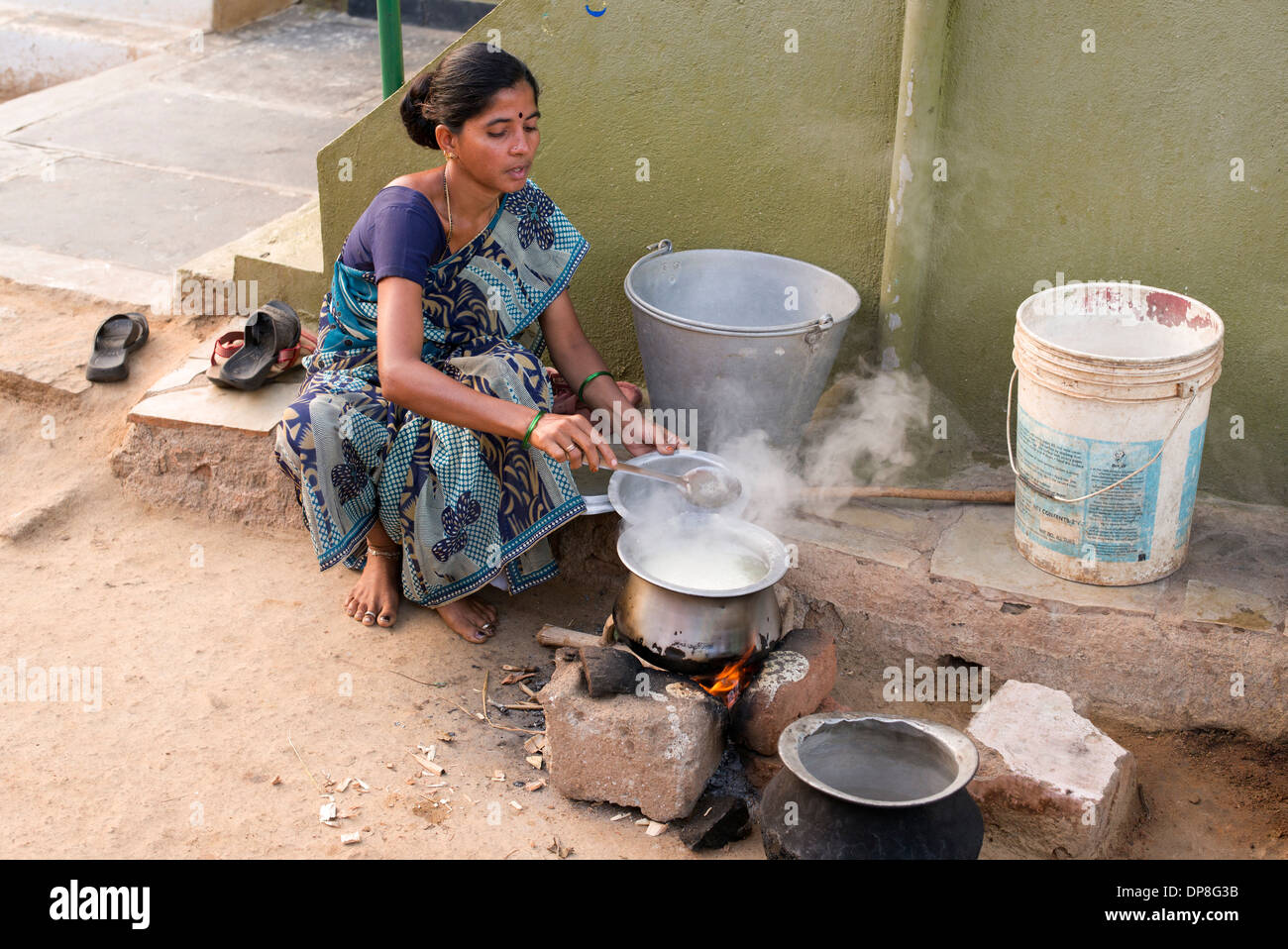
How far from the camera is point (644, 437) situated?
3693 mm

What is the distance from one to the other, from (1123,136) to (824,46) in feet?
3.09

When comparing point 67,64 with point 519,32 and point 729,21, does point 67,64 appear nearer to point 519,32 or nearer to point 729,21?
point 519,32

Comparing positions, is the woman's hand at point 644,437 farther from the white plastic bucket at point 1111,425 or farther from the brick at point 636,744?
the white plastic bucket at point 1111,425

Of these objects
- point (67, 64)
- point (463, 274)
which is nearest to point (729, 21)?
point (463, 274)

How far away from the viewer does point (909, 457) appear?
13.7 feet

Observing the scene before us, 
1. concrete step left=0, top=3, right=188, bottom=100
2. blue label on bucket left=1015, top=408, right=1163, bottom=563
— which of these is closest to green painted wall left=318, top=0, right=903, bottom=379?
blue label on bucket left=1015, top=408, right=1163, bottom=563

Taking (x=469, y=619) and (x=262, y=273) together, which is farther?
(x=262, y=273)

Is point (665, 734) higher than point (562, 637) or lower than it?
higher

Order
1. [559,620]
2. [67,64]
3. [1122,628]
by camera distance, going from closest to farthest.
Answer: [1122,628]
[559,620]
[67,64]

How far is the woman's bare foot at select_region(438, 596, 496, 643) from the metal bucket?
0.85 m

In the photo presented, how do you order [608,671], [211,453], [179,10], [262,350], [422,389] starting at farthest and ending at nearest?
[179,10] → [262,350] → [211,453] → [422,389] → [608,671]

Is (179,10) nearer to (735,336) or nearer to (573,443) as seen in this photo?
(735,336)

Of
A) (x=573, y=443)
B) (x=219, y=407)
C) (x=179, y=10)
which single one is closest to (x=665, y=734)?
(x=573, y=443)

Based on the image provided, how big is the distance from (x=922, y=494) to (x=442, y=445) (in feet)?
4.89
